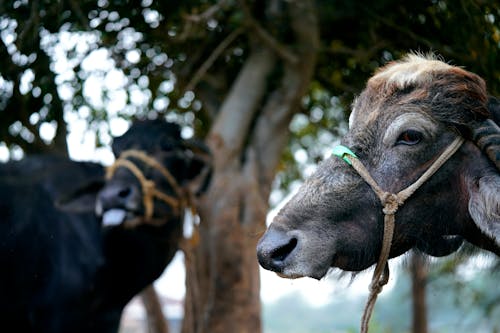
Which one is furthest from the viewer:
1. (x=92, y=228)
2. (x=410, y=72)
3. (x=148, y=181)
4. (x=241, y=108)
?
(x=241, y=108)

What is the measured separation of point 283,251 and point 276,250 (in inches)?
1.4

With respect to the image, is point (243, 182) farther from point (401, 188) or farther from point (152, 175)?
point (401, 188)

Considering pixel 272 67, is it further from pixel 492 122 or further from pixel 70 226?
pixel 492 122

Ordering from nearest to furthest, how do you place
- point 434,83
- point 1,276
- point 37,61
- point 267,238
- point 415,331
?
point 267,238 < point 434,83 < point 37,61 < point 1,276 < point 415,331

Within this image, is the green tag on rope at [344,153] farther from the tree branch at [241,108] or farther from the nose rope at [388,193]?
the tree branch at [241,108]

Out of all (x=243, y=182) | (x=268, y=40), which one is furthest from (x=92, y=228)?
(x=268, y=40)

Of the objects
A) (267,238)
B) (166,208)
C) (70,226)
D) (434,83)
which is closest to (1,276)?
(70,226)

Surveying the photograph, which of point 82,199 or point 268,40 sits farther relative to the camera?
point 82,199

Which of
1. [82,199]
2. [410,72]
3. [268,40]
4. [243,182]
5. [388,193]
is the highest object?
[410,72]

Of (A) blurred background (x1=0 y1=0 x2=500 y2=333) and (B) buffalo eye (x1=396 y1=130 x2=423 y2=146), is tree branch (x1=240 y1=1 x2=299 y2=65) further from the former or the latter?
(B) buffalo eye (x1=396 y1=130 x2=423 y2=146)

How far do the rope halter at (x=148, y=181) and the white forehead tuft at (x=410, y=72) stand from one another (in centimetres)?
295

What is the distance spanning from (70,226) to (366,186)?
12.5ft

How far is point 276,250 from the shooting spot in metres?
2.83

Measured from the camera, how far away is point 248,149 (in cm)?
680
